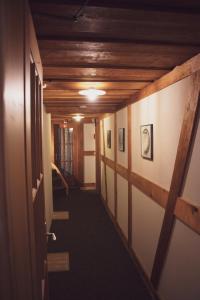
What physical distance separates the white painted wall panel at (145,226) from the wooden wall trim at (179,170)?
182 mm

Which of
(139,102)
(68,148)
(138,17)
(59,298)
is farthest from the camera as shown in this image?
(68,148)

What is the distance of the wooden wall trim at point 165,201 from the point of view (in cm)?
182

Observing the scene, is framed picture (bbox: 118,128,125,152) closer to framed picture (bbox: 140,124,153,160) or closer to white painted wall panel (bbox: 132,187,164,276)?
white painted wall panel (bbox: 132,187,164,276)

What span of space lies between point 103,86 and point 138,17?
153 cm

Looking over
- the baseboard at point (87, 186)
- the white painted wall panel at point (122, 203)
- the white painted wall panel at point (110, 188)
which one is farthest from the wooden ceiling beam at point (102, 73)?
the baseboard at point (87, 186)

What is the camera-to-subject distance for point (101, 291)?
2.87 metres

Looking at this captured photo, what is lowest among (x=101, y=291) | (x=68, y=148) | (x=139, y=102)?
(x=101, y=291)

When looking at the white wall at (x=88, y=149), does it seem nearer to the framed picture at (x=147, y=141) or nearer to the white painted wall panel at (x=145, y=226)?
the white painted wall panel at (x=145, y=226)

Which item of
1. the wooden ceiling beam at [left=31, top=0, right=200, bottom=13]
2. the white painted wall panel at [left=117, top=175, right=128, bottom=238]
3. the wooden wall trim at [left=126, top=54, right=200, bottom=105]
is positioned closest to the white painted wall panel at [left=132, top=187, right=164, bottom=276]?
the white painted wall panel at [left=117, top=175, right=128, bottom=238]

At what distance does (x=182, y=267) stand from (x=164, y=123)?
1264mm

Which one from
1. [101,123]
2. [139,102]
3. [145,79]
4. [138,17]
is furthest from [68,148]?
[138,17]

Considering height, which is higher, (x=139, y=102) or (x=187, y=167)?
(x=139, y=102)

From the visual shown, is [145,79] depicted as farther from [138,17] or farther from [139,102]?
[138,17]

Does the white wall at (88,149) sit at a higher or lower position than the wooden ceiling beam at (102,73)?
lower
